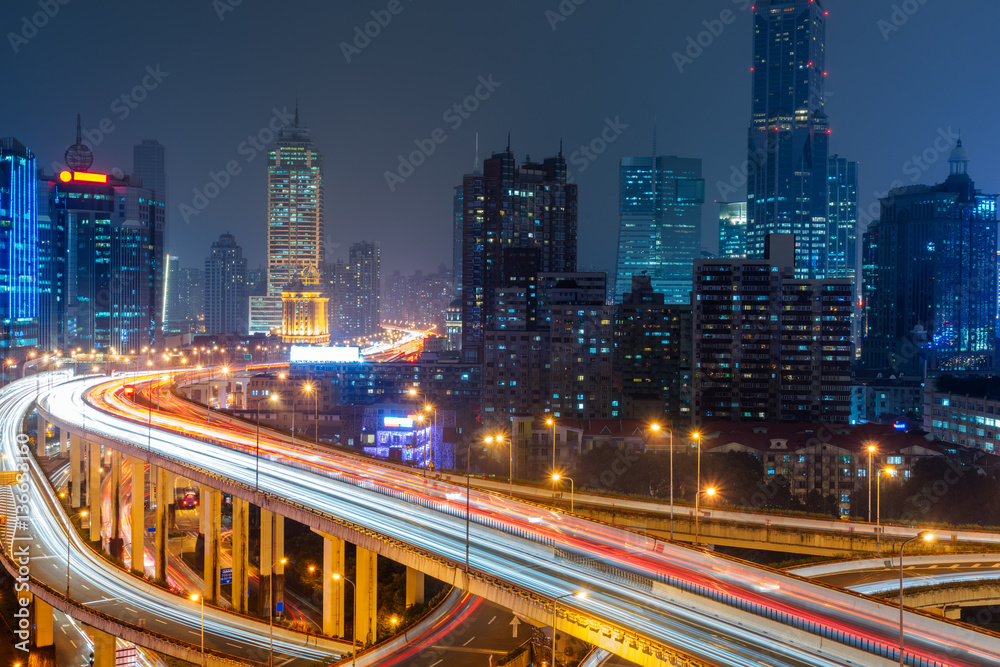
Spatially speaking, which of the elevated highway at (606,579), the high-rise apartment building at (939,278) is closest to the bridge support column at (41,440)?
the elevated highway at (606,579)

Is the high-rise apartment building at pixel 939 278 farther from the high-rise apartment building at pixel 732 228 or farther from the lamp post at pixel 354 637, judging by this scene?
the lamp post at pixel 354 637

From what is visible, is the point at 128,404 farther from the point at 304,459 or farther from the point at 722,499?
the point at 722,499

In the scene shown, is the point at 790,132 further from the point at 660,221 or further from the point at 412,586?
the point at 412,586

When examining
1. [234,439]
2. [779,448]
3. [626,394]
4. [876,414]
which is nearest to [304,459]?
[234,439]

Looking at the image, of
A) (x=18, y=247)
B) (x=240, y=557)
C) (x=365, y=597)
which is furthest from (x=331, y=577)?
(x=18, y=247)

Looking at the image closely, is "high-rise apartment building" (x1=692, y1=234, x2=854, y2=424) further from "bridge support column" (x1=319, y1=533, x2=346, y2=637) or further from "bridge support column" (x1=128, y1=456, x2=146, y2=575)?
"bridge support column" (x1=319, y1=533, x2=346, y2=637)
